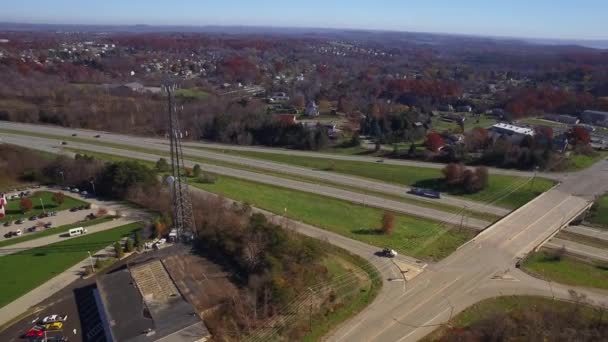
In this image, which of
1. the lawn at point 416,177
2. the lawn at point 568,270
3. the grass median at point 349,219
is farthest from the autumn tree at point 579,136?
the grass median at point 349,219

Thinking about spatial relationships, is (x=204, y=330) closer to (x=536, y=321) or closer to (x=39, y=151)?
(x=536, y=321)

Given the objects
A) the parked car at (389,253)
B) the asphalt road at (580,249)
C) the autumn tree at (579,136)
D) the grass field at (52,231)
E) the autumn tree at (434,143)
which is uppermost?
the autumn tree at (579,136)

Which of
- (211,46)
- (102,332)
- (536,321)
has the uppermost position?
(211,46)

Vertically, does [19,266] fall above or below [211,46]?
below

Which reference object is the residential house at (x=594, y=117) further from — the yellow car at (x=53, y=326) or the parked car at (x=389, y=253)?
the yellow car at (x=53, y=326)

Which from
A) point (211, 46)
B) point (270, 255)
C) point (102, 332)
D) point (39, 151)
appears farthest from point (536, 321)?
point (211, 46)
